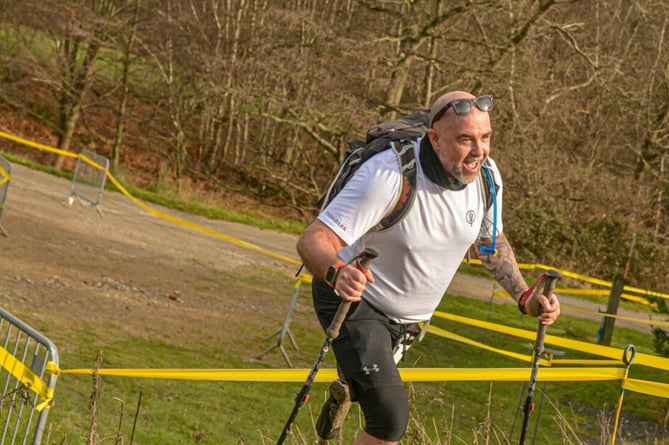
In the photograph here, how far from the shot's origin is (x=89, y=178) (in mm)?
17641

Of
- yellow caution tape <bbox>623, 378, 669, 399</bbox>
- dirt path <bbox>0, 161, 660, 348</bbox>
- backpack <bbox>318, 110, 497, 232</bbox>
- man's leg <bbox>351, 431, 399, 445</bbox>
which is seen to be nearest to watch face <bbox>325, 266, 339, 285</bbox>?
backpack <bbox>318, 110, 497, 232</bbox>

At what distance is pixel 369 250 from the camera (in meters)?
2.96

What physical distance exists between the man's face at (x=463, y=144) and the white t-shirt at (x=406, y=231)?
0.32ft

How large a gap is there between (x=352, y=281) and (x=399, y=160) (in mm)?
733

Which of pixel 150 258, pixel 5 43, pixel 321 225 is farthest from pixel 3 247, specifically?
pixel 5 43

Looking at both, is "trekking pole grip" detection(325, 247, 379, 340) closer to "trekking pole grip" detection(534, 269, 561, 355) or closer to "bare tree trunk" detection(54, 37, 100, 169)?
"trekking pole grip" detection(534, 269, 561, 355)

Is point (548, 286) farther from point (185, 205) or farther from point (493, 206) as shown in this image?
point (185, 205)

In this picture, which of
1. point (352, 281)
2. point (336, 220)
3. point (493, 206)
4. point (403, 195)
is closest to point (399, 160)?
point (403, 195)

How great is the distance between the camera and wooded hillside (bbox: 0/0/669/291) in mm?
18859

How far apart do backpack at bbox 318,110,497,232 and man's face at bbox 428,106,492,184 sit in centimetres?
13

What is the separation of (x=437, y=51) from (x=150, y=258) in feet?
30.5

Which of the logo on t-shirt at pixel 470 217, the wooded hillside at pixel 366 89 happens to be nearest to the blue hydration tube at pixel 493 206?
the logo on t-shirt at pixel 470 217

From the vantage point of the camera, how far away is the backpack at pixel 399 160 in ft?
11.7

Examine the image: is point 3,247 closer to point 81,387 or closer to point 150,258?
point 150,258
